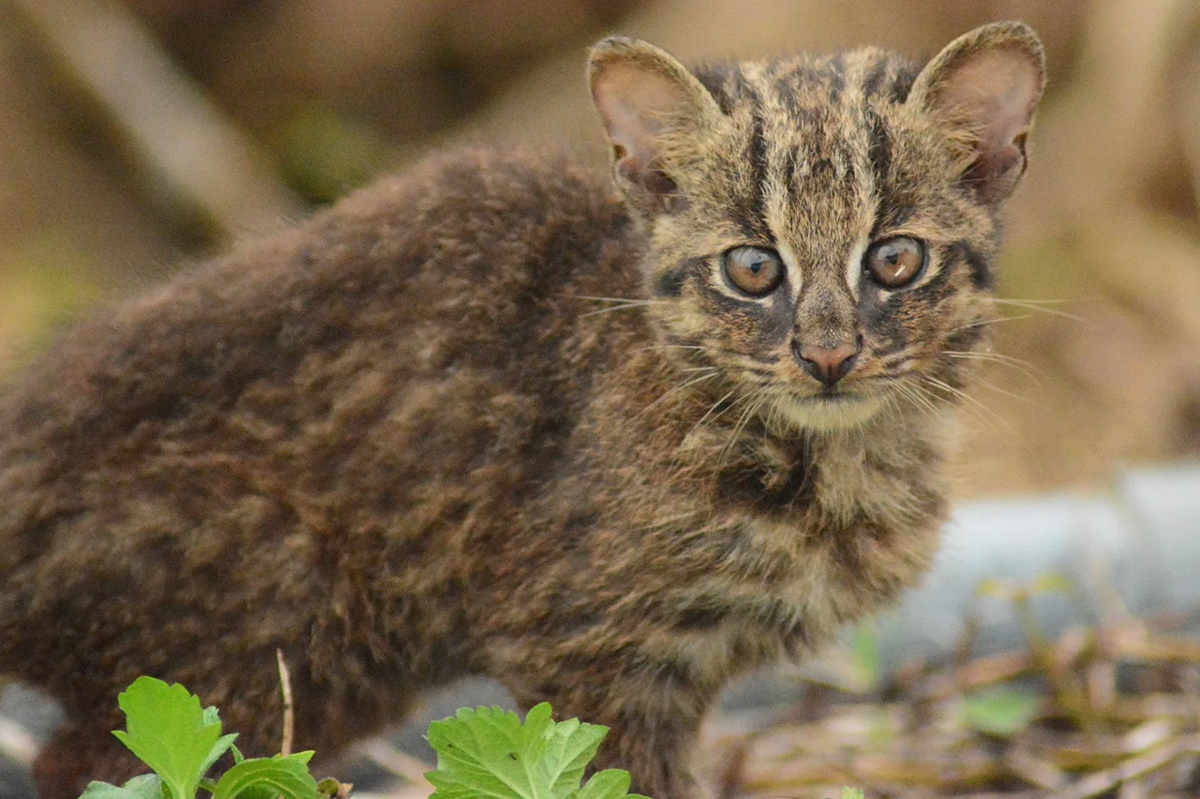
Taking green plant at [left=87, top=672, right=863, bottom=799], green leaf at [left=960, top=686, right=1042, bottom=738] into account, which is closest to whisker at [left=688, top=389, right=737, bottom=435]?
green plant at [left=87, top=672, right=863, bottom=799]

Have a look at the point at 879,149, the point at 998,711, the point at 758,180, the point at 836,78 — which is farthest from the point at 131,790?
the point at 998,711

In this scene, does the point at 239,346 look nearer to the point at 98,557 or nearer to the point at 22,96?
the point at 98,557

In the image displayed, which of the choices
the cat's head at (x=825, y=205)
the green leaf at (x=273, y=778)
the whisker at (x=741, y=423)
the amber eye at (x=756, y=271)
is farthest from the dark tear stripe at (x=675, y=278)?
the green leaf at (x=273, y=778)

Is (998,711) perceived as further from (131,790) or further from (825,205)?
(131,790)

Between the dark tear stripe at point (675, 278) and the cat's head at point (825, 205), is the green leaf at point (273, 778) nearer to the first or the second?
the cat's head at point (825, 205)

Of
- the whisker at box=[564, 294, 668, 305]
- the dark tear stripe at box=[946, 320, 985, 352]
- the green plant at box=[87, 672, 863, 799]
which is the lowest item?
the green plant at box=[87, 672, 863, 799]

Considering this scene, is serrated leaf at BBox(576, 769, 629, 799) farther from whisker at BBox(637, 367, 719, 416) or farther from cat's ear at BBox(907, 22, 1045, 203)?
cat's ear at BBox(907, 22, 1045, 203)

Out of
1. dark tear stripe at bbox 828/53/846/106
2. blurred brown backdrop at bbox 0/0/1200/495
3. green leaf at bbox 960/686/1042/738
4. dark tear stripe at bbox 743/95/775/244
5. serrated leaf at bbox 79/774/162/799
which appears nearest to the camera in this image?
serrated leaf at bbox 79/774/162/799
